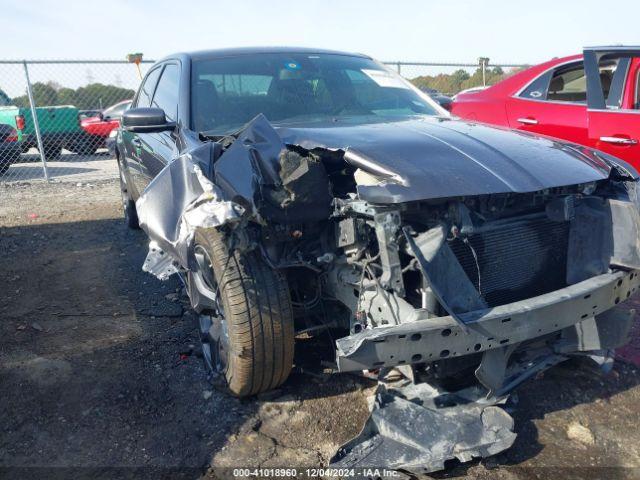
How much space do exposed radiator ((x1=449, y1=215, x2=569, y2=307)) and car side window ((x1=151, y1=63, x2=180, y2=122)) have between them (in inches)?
84.2

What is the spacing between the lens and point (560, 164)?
256 cm

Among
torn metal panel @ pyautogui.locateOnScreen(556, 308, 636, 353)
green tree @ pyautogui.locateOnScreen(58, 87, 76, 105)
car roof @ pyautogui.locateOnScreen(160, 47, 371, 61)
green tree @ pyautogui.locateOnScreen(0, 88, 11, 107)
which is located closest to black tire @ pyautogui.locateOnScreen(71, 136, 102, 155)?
green tree @ pyautogui.locateOnScreen(58, 87, 76, 105)

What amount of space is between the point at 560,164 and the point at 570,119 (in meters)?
2.70

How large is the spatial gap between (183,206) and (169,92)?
1694 mm

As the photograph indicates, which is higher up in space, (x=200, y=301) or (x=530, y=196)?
(x=530, y=196)

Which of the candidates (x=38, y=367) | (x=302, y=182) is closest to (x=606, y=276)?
(x=302, y=182)

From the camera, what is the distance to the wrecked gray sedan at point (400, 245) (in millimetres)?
2150

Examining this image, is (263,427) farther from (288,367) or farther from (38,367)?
(38,367)

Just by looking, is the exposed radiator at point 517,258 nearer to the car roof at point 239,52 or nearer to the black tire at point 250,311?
the black tire at point 250,311

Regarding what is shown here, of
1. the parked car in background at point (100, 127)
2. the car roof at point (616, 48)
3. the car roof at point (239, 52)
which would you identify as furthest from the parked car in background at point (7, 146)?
the car roof at point (616, 48)

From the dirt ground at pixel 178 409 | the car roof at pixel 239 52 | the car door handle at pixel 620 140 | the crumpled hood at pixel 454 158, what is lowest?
the dirt ground at pixel 178 409

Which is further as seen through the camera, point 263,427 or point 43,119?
point 43,119

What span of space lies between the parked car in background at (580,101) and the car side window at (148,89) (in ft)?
11.1

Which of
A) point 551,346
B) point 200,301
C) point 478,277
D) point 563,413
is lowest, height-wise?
point 563,413
